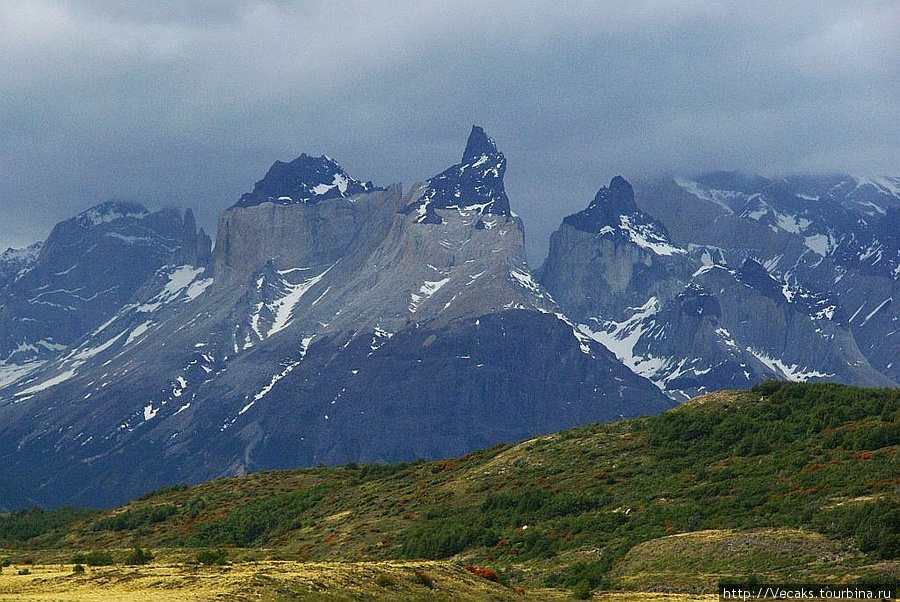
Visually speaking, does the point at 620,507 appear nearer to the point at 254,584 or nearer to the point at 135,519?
the point at 254,584

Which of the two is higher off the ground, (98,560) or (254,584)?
(254,584)

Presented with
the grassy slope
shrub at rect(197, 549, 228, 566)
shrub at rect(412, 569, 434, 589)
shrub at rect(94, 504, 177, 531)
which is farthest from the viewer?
shrub at rect(94, 504, 177, 531)

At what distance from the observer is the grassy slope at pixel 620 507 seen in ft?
306

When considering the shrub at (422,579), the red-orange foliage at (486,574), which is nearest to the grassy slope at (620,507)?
the red-orange foliage at (486,574)

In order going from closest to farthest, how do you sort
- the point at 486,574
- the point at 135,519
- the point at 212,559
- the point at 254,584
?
1. the point at 254,584
2. the point at 212,559
3. the point at 486,574
4. the point at 135,519

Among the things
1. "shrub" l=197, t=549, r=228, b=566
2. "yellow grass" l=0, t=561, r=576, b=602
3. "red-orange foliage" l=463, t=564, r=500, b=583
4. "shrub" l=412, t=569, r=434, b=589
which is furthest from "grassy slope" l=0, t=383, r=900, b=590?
"shrub" l=412, t=569, r=434, b=589

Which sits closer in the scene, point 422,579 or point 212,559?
point 422,579

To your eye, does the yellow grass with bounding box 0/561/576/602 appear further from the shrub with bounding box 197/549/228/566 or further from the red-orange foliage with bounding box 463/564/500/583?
the red-orange foliage with bounding box 463/564/500/583

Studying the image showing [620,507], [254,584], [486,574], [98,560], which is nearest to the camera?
[254,584]

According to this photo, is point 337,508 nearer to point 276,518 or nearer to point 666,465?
point 276,518

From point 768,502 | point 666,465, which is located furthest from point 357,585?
point 666,465

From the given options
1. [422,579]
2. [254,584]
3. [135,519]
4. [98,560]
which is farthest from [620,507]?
[135,519]

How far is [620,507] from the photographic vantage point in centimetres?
11681

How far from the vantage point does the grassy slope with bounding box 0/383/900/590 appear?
9338cm
